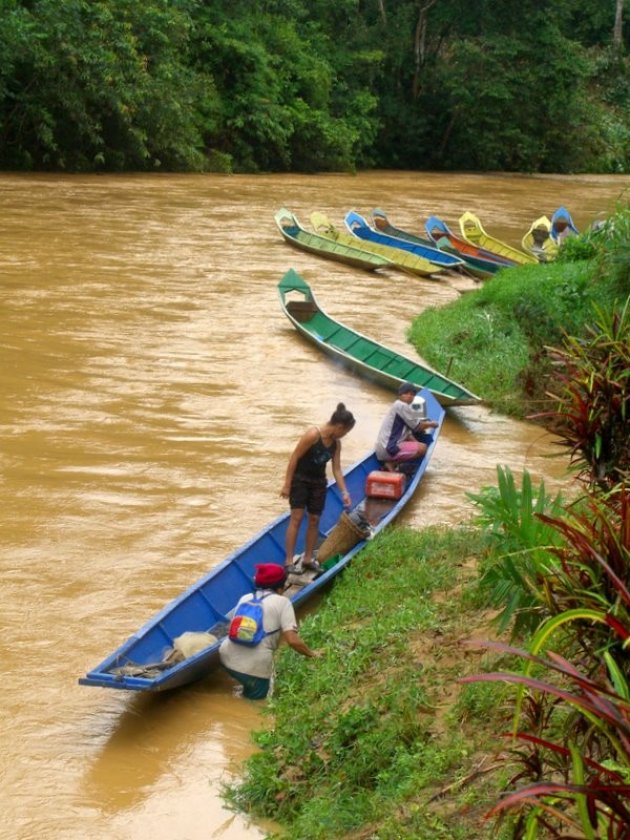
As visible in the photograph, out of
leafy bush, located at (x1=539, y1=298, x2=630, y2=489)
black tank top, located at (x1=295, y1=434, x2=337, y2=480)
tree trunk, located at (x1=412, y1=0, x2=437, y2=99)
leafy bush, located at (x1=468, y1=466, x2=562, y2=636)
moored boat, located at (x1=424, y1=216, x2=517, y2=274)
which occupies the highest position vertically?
tree trunk, located at (x1=412, y1=0, x2=437, y2=99)

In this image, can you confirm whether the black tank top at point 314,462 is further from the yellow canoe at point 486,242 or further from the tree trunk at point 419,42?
the tree trunk at point 419,42

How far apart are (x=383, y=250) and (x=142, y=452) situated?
40.6ft

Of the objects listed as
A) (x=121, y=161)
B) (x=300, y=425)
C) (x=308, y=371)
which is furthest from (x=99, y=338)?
(x=121, y=161)

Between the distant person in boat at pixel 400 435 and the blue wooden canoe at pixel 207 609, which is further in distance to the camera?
the distant person in boat at pixel 400 435

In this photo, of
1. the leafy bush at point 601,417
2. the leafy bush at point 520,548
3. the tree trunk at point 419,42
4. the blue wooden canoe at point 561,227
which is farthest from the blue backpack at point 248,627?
the tree trunk at point 419,42

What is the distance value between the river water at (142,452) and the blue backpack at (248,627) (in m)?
0.40

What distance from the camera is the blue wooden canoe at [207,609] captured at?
632 centimetres

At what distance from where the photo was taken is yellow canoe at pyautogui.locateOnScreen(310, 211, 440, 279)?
71.1 ft

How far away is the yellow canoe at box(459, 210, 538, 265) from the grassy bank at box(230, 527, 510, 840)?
15.8 metres

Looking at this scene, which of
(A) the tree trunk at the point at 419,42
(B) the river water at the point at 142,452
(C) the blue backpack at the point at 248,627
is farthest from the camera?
(A) the tree trunk at the point at 419,42

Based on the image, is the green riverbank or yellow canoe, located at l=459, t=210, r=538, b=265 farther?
yellow canoe, located at l=459, t=210, r=538, b=265

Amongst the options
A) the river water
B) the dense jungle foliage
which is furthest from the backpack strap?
the dense jungle foliage

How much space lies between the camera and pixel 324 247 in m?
22.6

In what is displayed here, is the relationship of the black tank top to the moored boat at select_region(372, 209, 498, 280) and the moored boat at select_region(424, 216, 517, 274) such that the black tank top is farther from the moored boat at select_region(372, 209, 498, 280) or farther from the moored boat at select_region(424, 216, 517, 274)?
the moored boat at select_region(372, 209, 498, 280)
